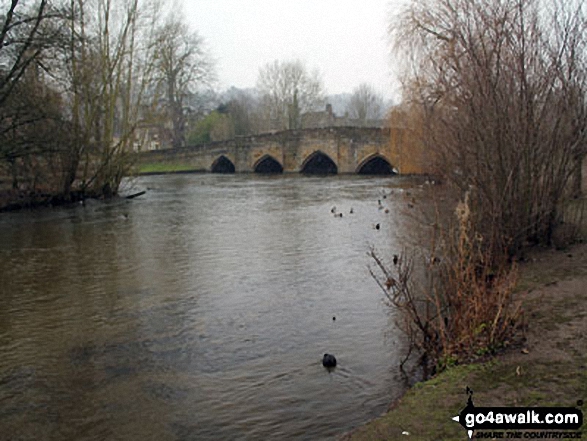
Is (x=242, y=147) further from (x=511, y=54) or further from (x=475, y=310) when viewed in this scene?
(x=475, y=310)

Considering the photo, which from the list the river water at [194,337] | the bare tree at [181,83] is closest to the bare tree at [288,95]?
the bare tree at [181,83]

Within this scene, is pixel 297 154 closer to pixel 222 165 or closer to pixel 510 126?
pixel 222 165

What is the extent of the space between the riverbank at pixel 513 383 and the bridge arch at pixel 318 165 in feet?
128

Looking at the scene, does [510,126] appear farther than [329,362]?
Yes

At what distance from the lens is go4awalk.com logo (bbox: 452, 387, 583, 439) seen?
11.5ft

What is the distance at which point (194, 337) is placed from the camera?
6.83m

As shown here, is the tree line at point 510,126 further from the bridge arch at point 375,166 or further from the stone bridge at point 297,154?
the bridge arch at point 375,166

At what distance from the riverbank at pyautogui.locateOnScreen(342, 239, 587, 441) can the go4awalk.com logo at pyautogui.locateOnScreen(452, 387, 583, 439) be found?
8 cm

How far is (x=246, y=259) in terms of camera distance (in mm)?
11289

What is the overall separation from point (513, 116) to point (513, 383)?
4601mm

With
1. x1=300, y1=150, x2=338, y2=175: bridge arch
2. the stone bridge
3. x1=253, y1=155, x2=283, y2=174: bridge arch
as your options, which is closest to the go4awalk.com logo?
the stone bridge

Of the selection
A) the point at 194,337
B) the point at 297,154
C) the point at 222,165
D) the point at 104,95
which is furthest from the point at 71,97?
the point at 222,165

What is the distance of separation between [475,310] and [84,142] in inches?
771

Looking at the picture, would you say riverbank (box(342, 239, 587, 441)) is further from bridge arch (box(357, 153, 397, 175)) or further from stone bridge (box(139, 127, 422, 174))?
bridge arch (box(357, 153, 397, 175))
